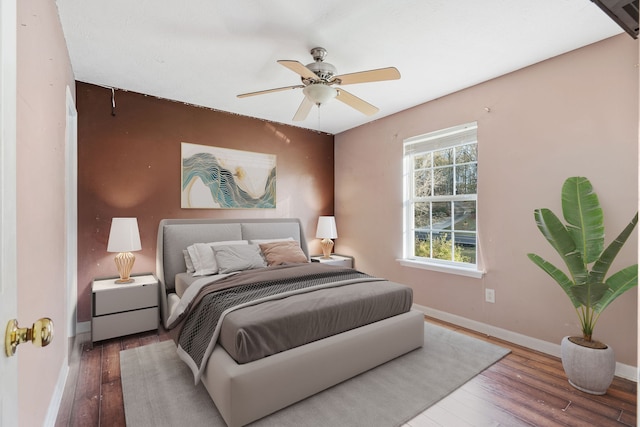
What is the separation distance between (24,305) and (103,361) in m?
1.58

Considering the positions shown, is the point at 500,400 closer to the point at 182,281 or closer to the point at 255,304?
the point at 255,304

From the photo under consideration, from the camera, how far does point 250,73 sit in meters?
2.90

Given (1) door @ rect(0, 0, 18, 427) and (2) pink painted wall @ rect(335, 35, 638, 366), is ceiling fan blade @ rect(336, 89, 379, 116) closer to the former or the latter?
(2) pink painted wall @ rect(335, 35, 638, 366)

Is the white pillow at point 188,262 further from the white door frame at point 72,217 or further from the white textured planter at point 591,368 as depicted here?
the white textured planter at point 591,368

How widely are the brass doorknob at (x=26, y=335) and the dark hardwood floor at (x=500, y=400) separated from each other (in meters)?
1.50

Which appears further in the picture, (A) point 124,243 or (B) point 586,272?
(A) point 124,243

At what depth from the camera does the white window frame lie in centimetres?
325

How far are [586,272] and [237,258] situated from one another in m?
2.95

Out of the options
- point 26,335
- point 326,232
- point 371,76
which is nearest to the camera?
point 26,335

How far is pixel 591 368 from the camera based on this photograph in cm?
203

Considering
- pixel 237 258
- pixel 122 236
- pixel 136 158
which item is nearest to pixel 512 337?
pixel 237 258

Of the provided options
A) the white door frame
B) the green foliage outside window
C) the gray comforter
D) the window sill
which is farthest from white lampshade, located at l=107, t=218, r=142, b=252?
the green foliage outside window

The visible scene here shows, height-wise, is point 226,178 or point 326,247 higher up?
point 226,178

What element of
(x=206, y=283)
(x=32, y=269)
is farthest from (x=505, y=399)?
(x=32, y=269)
